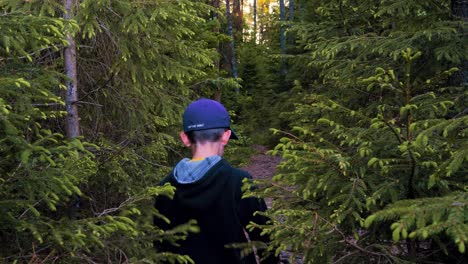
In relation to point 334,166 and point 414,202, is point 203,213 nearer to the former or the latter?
point 334,166

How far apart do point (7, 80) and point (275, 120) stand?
18172 millimetres

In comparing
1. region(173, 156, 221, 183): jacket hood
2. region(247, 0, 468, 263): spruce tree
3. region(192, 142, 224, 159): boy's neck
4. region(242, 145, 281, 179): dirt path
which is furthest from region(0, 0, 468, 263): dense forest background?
region(242, 145, 281, 179): dirt path

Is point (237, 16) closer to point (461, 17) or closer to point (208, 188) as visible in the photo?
point (461, 17)

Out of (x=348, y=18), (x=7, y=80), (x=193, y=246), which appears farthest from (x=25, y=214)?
(x=348, y=18)

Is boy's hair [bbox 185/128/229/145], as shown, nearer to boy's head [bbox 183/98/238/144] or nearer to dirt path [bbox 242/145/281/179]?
boy's head [bbox 183/98/238/144]

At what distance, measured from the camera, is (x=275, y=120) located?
824 inches

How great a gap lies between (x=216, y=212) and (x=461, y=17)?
4910mm

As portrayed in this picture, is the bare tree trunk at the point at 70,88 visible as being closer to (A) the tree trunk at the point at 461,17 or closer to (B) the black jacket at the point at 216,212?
(B) the black jacket at the point at 216,212

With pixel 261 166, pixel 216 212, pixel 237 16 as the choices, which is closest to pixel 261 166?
pixel 261 166

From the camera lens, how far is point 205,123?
2.88 metres

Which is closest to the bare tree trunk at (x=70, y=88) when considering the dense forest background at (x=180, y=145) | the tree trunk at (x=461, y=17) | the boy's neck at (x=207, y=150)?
the dense forest background at (x=180, y=145)

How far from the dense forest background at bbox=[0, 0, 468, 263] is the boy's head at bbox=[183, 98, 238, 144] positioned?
0.38 meters

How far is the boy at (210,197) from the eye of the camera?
9.05ft

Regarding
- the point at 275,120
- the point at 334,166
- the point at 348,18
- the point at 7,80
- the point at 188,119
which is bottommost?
the point at 275,120
